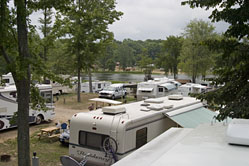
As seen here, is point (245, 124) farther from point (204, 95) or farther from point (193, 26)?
point (193, 26)

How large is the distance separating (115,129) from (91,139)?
931mm

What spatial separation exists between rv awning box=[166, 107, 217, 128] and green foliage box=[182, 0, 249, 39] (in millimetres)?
3024

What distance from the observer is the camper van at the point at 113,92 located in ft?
81.5

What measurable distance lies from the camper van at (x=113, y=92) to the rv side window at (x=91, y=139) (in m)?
16.6

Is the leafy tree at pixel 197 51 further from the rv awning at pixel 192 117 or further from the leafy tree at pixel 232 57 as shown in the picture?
the leafy tree at pixel 232 57

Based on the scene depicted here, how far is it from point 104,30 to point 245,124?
20696mm

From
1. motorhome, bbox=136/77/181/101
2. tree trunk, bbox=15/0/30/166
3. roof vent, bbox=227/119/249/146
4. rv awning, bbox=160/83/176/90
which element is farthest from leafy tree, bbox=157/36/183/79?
roof vent, bbox=227/119/249/146

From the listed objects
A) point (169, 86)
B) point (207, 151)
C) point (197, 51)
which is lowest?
point (207, 151)

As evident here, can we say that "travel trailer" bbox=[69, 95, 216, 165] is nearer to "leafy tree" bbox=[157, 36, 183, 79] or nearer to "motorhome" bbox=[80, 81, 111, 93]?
"motorhome" bbox=[80, 81, 111, 93]

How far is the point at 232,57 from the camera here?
23.7ft

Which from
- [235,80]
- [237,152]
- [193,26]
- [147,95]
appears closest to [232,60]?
[235,80]

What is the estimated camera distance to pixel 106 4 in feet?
84.7

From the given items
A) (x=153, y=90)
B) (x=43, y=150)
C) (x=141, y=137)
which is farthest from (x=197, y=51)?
(x=141, y=137)

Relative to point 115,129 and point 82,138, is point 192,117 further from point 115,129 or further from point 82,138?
point 82,138
